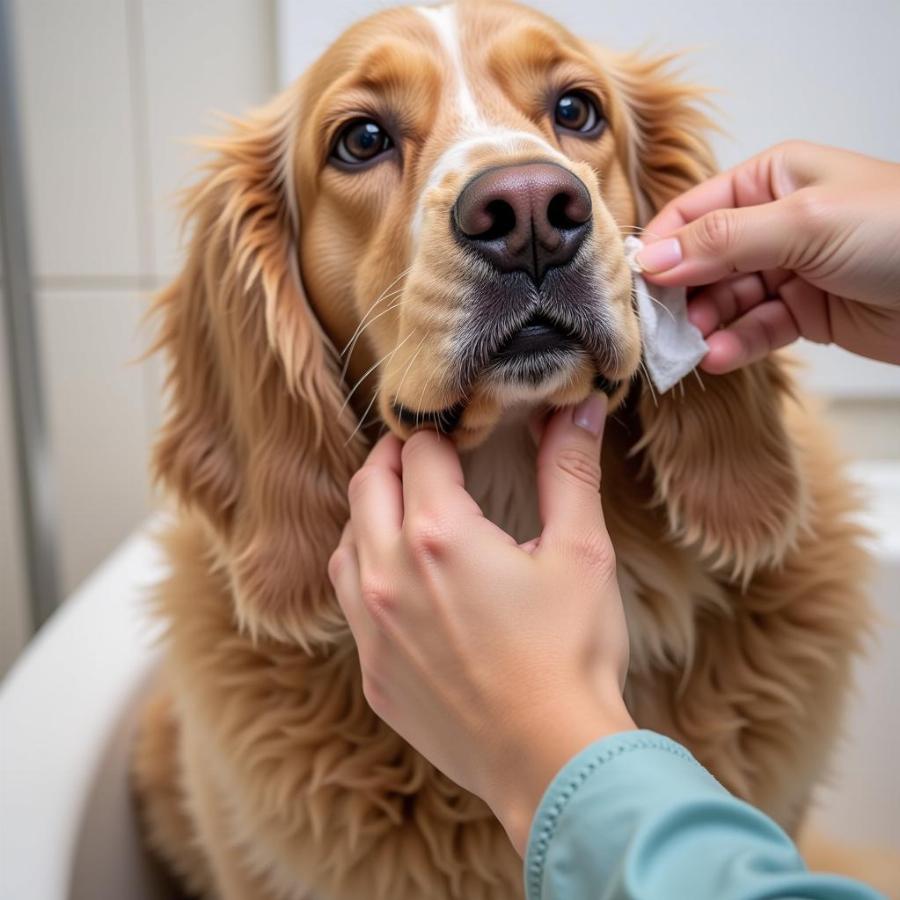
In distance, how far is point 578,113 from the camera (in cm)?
97

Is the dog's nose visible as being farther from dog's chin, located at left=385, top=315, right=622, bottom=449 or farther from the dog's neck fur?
the dog's neck fur

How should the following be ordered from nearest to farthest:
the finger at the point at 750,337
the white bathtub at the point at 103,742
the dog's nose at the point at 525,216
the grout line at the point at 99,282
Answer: the dog's nose at the point at 525,216 → the finger at the point at 750,337 → the white bathtub at the point at 103,742 → the grout line at the point at 99,282

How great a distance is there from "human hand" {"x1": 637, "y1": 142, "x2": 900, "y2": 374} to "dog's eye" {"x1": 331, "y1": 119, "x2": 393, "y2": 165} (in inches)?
11.7

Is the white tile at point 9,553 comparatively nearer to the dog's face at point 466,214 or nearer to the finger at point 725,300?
the dog's face at point 466,214

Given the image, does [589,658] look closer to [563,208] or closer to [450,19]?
[563,208]

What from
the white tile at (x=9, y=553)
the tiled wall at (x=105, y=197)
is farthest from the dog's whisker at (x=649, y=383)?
the white tile at (x=9, y=553)

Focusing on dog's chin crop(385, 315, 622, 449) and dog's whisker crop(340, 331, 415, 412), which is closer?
dog's chin crop(385, 315, 622, 449)

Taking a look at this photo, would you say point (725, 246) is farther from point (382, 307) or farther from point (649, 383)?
point (382, 307)

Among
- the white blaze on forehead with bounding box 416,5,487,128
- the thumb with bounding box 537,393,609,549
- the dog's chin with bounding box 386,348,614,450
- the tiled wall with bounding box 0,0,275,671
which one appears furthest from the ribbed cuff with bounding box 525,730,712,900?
the tiled wall with bounding box 0,0,275,671

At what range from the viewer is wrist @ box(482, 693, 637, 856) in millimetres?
555

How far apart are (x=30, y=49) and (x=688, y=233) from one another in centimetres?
154

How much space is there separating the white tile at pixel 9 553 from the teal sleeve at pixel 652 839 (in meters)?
1.80

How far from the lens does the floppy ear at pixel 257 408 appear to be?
97 cm

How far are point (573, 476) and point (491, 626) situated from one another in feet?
0.58
